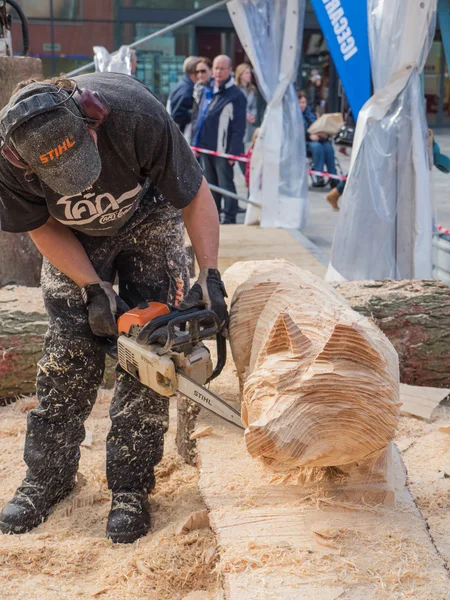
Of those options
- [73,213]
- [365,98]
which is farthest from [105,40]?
[73,213]

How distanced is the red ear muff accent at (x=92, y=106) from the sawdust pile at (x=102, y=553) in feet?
4.45

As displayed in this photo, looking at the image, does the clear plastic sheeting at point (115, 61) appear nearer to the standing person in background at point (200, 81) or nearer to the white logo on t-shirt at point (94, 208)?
the standing person in background at point (200, 81)

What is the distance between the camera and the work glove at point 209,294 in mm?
2531

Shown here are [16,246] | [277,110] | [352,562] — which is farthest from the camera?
[277,110]

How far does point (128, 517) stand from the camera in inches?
103

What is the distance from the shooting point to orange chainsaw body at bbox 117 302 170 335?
2.41m

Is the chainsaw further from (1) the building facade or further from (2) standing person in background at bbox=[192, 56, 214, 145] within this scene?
(1) the building facade

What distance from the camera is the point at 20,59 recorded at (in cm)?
Answer: 459

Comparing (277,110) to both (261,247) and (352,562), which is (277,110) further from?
(352,562)

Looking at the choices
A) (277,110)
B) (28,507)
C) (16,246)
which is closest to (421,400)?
(28,507)

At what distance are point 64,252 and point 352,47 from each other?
351 cm

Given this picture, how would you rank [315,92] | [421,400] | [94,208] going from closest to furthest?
[94,208] < [421,400] < [315,92]

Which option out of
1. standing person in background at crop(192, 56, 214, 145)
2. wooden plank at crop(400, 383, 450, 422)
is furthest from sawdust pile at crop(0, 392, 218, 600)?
standing person in background at crop(192, 56, 214, 145)

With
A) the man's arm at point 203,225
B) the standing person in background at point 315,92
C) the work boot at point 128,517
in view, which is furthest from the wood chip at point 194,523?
the standing person in background at point 315,92
